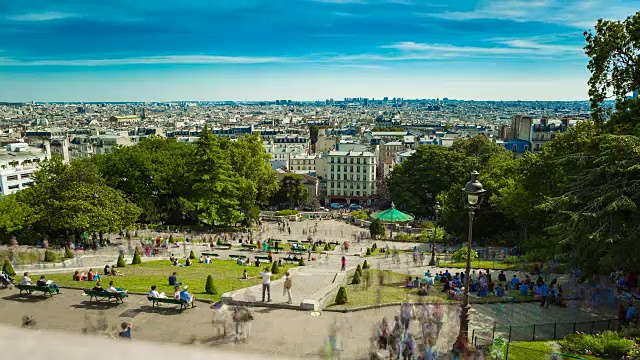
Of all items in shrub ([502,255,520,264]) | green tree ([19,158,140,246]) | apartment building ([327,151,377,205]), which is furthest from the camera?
apartment building ([327,151,377,205])

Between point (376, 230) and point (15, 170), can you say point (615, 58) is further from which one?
point (15, 170)

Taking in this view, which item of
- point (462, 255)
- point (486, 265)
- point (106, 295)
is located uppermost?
point (106, 295)

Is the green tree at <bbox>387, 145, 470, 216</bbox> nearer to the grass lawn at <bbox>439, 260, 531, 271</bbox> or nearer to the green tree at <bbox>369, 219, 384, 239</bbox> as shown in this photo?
the green tree at <bbox>369, 219, 384, 239</bbox>

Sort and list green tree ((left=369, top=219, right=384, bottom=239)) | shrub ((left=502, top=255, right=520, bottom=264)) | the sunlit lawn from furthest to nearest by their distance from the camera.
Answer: green tree ((left=369, top=219, right=384, bottom=239))
shrub ((left=502, top=255, right=520, bottom=264))
the sunlit lawn

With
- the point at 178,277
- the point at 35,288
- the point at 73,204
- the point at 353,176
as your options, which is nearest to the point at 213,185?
the point at 73,204

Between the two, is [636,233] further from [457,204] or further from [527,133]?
[527,133]

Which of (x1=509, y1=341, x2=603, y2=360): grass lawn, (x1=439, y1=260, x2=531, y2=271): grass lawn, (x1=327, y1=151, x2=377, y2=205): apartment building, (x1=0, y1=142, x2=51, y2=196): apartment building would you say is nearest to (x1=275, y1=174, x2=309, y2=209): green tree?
(x1=327, y1=151, x2=377, y2=205): apartment building

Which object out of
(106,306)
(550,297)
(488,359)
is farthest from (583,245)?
(106,306)
